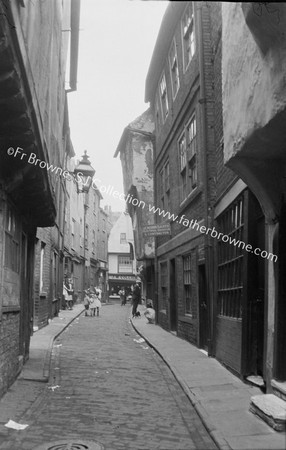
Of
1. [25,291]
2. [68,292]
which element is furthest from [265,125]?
[68,292]

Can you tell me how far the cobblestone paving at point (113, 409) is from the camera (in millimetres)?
5102

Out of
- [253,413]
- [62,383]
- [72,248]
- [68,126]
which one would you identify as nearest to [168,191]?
[68,126]

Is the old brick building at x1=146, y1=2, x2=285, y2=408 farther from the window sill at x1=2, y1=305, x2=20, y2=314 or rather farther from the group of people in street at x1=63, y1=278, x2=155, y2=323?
the window sill at x1=2, y1=305, x2=20, y2=314

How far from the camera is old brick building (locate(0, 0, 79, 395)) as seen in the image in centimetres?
431

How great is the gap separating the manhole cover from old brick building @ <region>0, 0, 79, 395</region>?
2.08m

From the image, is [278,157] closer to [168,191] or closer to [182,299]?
[182,299]

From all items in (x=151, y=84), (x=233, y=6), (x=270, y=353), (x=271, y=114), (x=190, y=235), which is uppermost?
(x=151, y=84)

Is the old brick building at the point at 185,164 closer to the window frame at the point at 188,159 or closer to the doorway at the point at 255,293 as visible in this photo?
the window frame at the point at 188,159

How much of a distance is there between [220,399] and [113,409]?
1477 mm

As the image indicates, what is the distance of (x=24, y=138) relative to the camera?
5.49 m

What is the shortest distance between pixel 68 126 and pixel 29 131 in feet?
34.8

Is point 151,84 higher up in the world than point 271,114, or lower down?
higher up

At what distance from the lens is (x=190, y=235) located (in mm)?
12578

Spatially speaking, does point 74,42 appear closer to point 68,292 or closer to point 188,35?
point 188,35
